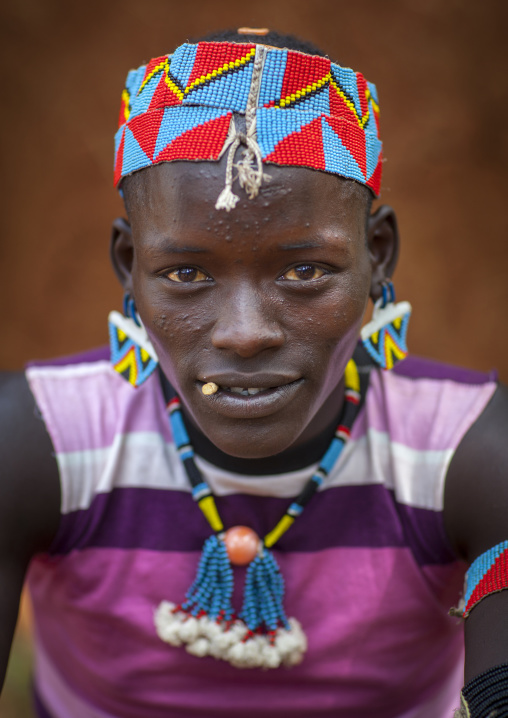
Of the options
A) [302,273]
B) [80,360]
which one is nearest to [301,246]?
[302,273]

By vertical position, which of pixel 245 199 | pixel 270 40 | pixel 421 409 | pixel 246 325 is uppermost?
pixel 270 40

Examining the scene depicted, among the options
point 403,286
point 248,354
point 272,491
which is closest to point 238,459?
point 272,491

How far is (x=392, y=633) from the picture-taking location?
215 centimetres

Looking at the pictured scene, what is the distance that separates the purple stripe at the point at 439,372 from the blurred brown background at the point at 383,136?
1.97 metres

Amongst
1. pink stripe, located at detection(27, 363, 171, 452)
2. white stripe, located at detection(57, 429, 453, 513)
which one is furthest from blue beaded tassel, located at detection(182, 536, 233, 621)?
pink stripe, located at detection(27, 363, 171, 452)

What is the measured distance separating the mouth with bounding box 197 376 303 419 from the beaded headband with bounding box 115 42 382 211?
0.37m

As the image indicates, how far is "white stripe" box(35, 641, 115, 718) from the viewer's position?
7.79 ft

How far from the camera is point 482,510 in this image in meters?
1.94

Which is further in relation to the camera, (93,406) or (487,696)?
(93,406)

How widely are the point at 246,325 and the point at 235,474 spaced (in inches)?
21.0

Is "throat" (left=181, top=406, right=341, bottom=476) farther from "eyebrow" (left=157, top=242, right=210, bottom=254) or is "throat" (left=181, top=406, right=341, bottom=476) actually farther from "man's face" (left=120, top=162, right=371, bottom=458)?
"eyebrow" (left=157, top=242, right=210, bottom=254)

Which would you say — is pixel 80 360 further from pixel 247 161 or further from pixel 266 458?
pixel 247 161

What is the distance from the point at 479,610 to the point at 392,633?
38cm

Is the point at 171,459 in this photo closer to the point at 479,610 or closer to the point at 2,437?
the point at 2,437
